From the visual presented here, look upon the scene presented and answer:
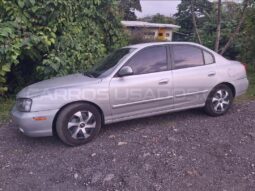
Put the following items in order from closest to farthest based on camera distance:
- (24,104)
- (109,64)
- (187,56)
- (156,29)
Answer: (24,104) → (109,64) → (187,56) → (156,29)

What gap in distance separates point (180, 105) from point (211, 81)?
2.41 feet

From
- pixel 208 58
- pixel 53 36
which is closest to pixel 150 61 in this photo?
pixel 208 58

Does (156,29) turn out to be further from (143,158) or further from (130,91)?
(143,158)

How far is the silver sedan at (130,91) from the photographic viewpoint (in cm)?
436

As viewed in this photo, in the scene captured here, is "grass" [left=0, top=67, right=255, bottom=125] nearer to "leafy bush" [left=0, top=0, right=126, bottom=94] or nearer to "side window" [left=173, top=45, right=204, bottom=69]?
"leafy bush" [left=0, top=0, right=126, bottom=94]

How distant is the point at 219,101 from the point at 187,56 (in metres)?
1.06

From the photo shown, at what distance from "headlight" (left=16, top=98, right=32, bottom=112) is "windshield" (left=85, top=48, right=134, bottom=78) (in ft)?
3.79

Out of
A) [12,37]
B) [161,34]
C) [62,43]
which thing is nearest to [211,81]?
[62,43]

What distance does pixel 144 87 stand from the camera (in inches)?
190

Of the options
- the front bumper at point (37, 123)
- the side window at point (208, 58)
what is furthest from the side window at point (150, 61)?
the front bumper at point (37, 123)

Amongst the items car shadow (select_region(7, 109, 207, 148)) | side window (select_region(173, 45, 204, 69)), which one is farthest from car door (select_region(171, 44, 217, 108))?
car shadow (select_region(7, 109, 207, 148))

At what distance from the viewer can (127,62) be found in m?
4.86

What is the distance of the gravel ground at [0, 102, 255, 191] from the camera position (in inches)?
137

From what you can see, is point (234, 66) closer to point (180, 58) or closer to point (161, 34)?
point (180, 58)
